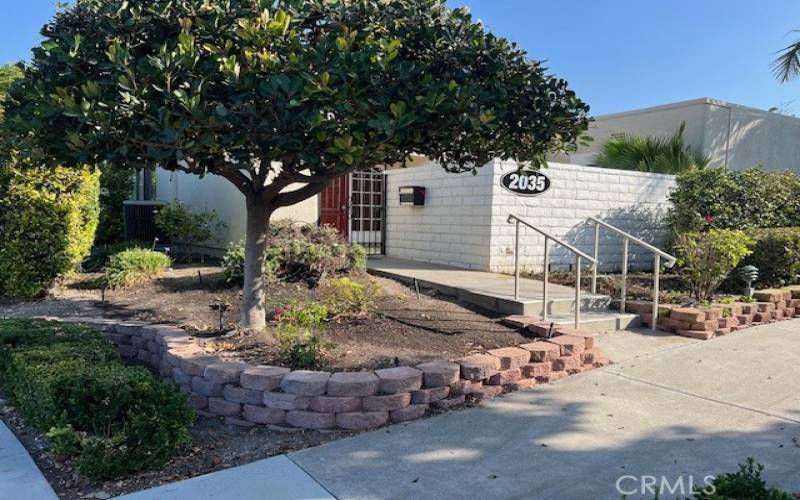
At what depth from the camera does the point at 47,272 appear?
7.18 meters

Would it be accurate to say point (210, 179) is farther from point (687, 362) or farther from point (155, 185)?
point (687, 362)

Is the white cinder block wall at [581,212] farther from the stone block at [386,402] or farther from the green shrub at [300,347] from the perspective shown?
the stone block at [386,402]

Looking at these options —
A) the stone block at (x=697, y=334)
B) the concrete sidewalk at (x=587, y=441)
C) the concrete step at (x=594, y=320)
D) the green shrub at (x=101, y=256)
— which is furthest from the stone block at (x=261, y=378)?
the green shrub at (x=101, y=256)

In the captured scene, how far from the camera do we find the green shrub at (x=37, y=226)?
23.0 feet

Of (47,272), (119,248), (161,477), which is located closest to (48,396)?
(161,477)

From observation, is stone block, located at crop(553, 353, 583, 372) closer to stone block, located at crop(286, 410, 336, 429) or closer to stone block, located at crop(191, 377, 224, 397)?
stone block, located at crop(286, 410, 336, 429)

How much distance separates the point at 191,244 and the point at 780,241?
9746mm

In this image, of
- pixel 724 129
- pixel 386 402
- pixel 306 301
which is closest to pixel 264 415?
pixel 386 402

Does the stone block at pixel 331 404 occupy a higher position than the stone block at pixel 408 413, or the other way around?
the stone block at pixel 331 404

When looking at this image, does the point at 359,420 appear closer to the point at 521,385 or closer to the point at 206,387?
the point at 206,387

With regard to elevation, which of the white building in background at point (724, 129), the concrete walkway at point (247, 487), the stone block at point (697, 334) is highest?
the white building in background at point (724, 129)

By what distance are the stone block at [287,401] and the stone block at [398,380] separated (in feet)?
1.73

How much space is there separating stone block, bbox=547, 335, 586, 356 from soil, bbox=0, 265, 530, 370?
370 mm

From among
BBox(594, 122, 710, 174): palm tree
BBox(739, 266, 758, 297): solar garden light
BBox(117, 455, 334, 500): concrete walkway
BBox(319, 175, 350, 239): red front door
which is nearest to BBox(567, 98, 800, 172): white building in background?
BBox(594, 122, 710, 174): palm tree
